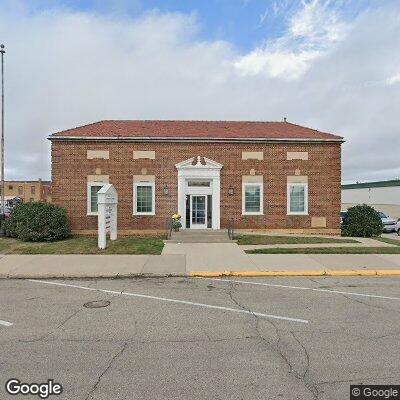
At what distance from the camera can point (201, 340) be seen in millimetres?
5152

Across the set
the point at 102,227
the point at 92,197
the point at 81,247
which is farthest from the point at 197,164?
the point at 81,247

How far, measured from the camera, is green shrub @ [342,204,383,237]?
18.8 meters

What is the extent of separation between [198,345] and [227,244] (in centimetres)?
1066

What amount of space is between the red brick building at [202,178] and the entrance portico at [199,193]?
58 millimetres

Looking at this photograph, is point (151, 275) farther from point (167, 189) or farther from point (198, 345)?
point (167, 189)

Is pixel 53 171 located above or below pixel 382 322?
above

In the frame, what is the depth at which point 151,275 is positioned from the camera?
9781mm

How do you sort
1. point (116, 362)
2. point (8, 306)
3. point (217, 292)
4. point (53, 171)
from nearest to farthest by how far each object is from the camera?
point (116, 362), point (8, 306), point (217, 292), point (53, 171)

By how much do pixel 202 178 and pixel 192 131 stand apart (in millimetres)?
3184

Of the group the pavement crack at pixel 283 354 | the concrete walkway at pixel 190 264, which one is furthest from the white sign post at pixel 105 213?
the pavement crack at pixel 283 354

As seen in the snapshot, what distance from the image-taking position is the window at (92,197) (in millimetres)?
19594

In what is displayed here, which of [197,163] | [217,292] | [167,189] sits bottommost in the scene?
[217,292]

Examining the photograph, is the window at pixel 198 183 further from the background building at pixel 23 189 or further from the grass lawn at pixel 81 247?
the background building at pixel 23 189

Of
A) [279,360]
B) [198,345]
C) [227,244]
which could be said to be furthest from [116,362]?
[227,244]
